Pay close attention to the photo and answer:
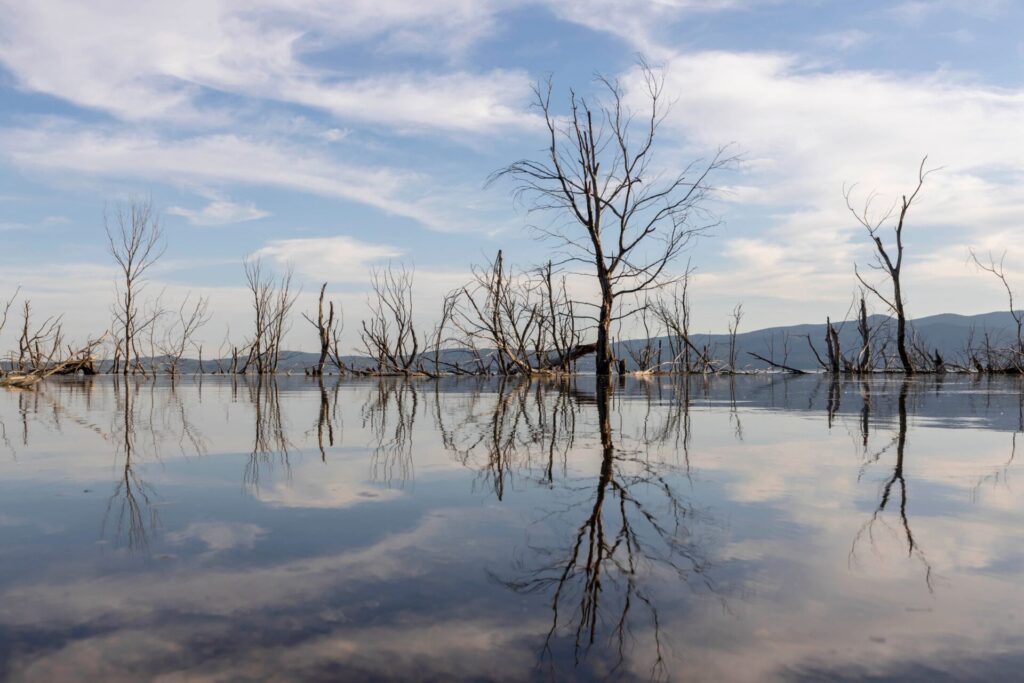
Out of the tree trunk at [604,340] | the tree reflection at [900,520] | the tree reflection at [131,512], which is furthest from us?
the tree trunk at [604,340]

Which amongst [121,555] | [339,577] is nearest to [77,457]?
[121,555]

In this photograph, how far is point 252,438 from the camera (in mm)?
3734

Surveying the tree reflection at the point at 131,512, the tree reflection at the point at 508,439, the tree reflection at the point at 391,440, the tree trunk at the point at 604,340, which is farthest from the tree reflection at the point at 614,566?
the tree trunk at the point at 604,340

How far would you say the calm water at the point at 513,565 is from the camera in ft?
3.46

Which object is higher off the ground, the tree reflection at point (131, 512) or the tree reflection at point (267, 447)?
the tree reflection at point (267, 447)

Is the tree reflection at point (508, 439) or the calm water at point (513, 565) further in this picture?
the tree reflection at point (508, 439)

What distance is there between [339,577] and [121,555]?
504 millimetres

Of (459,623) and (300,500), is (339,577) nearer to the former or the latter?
(459,623)

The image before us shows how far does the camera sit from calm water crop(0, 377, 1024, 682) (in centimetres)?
105

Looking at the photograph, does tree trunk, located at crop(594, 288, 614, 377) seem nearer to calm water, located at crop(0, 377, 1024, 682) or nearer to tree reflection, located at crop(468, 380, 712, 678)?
calm water, located at crop(0, 377, 1024, 682)

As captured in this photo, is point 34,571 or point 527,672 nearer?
point 527,672

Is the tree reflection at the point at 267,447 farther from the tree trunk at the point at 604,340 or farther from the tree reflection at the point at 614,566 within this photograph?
the tree trunk at the point at 604,340

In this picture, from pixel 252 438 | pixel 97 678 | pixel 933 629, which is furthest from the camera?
pixel 252 438

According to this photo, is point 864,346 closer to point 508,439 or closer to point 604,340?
point 604,340
